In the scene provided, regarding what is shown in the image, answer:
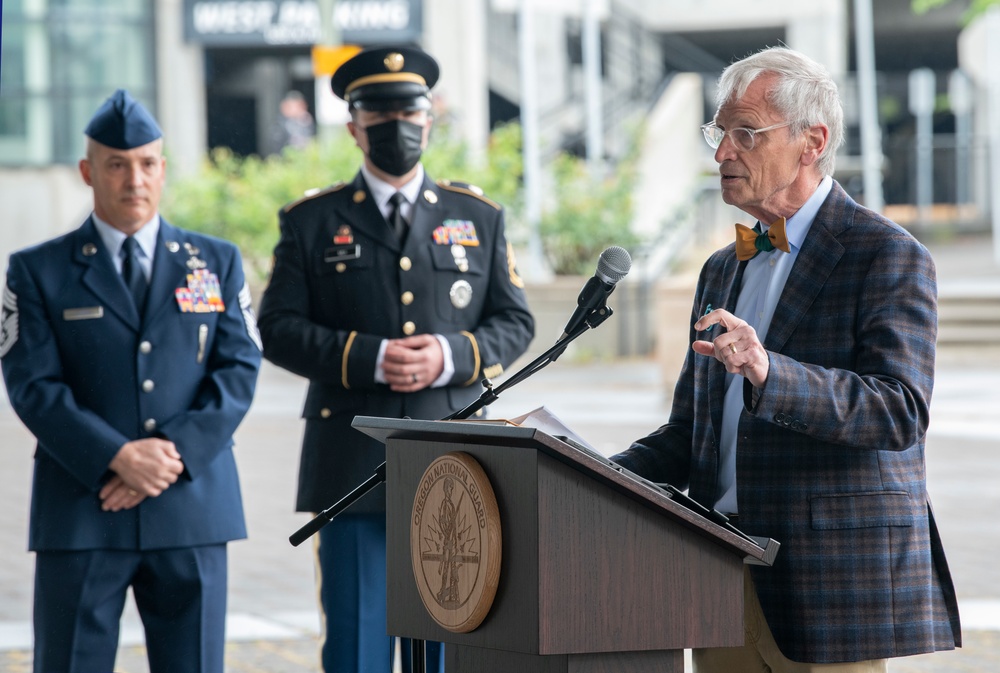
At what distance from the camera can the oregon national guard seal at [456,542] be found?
2.75m

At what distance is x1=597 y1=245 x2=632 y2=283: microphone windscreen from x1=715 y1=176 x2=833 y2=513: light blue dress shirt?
1.15 ft

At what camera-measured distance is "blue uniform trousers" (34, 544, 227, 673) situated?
13.7 ft

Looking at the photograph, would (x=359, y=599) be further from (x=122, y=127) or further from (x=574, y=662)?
(x=574, y=662)

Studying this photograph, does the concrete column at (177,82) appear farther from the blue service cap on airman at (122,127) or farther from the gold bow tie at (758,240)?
the gold bow tie at (758,240)

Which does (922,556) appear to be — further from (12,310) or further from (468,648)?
(12,310)

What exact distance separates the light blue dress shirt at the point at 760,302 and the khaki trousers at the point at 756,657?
214 mm

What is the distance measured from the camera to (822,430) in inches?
114

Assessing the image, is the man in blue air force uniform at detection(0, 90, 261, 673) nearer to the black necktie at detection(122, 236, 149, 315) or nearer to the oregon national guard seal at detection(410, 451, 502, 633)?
the black necktie at detection(122, 236, 149, 315)

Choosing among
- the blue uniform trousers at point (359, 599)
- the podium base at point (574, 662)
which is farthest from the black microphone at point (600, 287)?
the blue uniform trousers at point (359, 599)

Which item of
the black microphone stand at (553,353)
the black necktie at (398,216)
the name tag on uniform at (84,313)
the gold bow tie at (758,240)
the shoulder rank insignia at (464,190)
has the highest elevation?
the shoulder rank insignia at (464,190)

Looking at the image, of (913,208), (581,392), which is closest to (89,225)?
(581,392)

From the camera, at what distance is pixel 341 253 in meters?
4.59

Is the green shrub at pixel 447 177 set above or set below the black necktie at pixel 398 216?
above

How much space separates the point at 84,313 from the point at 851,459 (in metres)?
2.32
